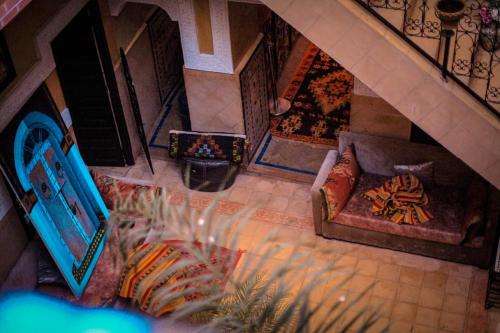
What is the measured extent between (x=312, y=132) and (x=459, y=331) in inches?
143

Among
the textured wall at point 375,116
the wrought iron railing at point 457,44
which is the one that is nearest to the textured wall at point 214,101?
the textured wall at point 375,116

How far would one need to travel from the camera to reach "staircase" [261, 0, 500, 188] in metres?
6.40

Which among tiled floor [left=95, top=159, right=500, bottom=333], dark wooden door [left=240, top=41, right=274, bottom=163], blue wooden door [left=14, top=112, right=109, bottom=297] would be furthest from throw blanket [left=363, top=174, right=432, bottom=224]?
blue wooden door [left=14, top=112, right=109, bottom=297]

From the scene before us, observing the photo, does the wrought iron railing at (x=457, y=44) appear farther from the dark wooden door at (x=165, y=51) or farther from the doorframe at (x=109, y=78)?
the dark wooden door at (x=165, y=51)

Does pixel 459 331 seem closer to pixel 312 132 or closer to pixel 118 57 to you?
pixel 312 132

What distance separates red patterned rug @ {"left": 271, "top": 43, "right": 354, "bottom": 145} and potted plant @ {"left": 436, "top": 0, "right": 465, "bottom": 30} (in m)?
4.03

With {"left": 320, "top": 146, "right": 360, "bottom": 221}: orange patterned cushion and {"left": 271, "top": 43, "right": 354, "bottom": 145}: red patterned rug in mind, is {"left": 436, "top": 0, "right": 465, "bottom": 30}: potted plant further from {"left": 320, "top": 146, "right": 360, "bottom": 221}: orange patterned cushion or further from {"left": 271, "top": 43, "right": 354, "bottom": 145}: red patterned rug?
{"left": 271, "top": 43, "right": 354, "bottom": 145}: red patterned rug

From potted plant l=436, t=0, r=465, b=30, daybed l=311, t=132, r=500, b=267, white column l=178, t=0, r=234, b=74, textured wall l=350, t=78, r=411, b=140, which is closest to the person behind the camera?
potted plant l=436, t=0, r=465, b=30

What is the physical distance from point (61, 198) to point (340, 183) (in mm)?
2977

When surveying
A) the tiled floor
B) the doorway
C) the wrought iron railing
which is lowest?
the tiled floor

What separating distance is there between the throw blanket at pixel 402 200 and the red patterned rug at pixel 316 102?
181cm

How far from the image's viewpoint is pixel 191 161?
927 centimetres

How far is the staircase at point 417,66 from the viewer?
6398 millimetres

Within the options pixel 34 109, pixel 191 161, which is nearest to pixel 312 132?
pixel 191 161
